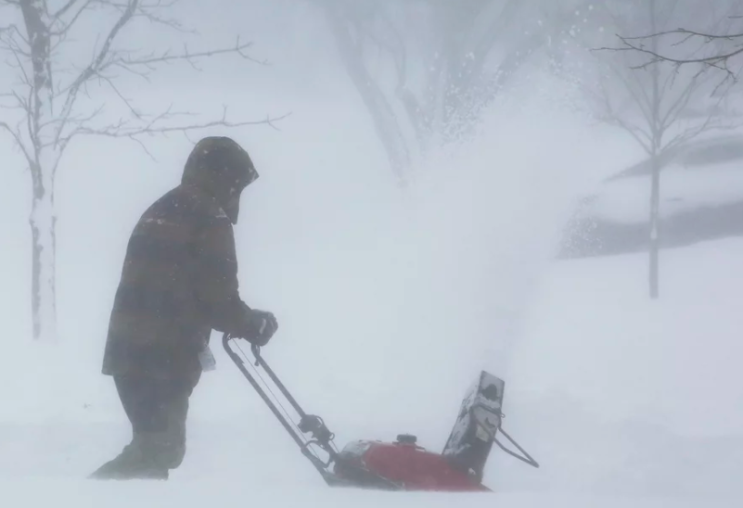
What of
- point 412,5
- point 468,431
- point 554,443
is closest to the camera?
point 468,431

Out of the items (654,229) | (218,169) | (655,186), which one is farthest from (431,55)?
(218,169)

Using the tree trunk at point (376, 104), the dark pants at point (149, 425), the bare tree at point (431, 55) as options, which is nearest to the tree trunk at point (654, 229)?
the bare tree at point (431, 55)

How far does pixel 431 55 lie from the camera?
4.21 m

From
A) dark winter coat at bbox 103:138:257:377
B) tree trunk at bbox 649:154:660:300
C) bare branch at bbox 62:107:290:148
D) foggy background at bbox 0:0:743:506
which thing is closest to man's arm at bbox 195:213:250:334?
dark winter coat at bbox 103:138:257:377

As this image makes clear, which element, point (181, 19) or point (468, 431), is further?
point (181, 19)

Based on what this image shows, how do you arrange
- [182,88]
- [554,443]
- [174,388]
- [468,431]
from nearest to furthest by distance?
[174,388] → [468,431] → [554,443] → [182,88]

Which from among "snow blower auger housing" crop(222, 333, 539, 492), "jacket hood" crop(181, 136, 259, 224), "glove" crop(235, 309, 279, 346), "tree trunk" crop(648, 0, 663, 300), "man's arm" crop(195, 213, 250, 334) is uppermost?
"tree trunk" crop(648, 0, 663, 300)

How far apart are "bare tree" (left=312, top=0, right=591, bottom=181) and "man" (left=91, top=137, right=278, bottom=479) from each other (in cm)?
209

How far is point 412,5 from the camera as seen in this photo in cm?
411

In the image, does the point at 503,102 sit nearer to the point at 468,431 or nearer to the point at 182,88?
the point at 182,88

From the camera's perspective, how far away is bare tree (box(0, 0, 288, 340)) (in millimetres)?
3721

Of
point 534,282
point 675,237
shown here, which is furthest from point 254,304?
point 675,237

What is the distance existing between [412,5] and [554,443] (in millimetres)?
2343

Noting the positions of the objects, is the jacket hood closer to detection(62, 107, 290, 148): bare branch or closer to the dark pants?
the dark pants
